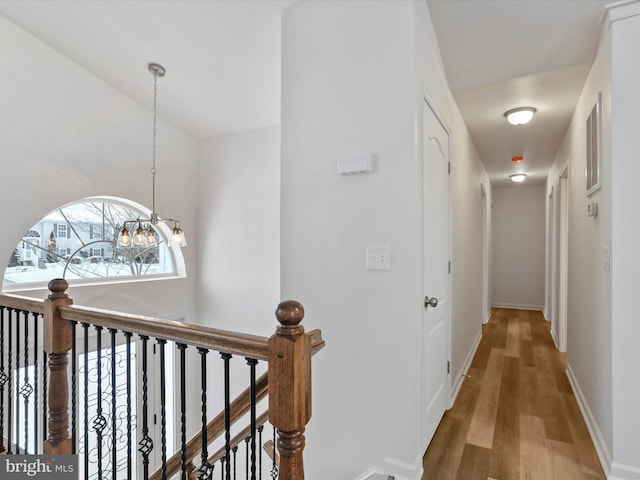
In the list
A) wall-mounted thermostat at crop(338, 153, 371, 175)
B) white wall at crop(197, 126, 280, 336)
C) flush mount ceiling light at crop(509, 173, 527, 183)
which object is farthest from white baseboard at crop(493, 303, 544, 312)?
wall-mounted thermostat at crop(338, 153, 371, 175)

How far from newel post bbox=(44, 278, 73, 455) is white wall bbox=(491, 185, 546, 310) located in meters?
6.83

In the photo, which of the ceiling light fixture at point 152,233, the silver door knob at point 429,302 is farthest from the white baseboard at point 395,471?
the ceiling light fixture at point 152,233

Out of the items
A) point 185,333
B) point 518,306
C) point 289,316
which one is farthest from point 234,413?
point 518,306

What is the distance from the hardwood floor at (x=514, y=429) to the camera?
200cm

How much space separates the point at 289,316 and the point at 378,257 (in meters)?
1.04

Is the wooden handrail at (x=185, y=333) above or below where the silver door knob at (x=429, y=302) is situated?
above

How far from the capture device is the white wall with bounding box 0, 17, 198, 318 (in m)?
3.20

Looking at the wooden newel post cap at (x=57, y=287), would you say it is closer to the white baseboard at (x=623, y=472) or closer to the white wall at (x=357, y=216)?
the white wall at (x=357, y=216)

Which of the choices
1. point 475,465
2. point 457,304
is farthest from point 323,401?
point 457,304

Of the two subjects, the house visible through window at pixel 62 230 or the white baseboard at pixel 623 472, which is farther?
Result: the house visible through window at pixel 62 230

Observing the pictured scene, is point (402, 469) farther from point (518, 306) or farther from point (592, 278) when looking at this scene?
point (518, 306)

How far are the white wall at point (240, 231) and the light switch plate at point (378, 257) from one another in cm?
242

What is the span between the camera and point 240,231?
15.0 feet

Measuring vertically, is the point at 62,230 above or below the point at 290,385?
above
